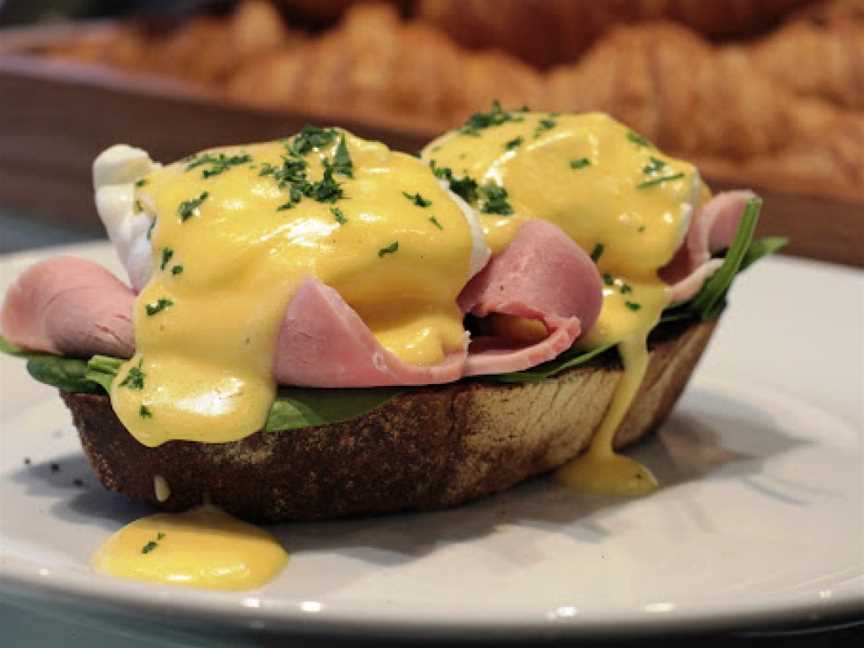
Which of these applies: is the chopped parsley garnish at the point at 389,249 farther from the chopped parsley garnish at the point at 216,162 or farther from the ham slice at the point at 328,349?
the chopped parsley garnish at the point at 216,162

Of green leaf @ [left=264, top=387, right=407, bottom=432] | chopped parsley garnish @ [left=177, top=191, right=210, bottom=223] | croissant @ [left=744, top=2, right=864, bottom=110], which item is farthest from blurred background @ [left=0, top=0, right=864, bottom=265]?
green leaf @ [left=264, top=387, right=407, bottom=432]

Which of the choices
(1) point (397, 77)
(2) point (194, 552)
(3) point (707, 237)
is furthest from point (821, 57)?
(2) point (194, 552)

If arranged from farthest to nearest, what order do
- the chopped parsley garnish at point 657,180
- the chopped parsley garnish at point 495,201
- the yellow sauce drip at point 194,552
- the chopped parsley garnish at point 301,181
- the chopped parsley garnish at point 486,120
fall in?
the chopped parsley garnish at point 486,120, the chopped parsley garnish at point 657,180, the chopped parsley garnish at point 495,201, the chopped parsley garnish at point 301,181, the yellow sauce drip at point 194,552

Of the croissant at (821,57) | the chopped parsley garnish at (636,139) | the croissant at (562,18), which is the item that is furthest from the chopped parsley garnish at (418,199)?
the croissant at (562,18)

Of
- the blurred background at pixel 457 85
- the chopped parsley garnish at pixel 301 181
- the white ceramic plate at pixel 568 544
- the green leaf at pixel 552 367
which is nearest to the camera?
the white ceramic plate at pixel 568 544

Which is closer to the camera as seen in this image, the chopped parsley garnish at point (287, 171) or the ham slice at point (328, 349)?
the ham slice at point (328, 349)

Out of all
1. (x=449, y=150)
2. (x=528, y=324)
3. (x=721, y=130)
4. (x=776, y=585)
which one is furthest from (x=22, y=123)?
(x=776, y=585)

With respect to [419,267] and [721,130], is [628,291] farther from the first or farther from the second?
[721,130]

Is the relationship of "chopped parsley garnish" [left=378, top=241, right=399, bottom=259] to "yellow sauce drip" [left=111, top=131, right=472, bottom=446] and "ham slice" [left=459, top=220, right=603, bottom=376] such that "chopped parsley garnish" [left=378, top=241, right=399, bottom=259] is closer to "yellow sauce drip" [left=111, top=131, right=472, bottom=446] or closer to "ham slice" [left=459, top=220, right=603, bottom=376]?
"yellow sauce drip" [left=111, top=131, right=472, bottom=446]
